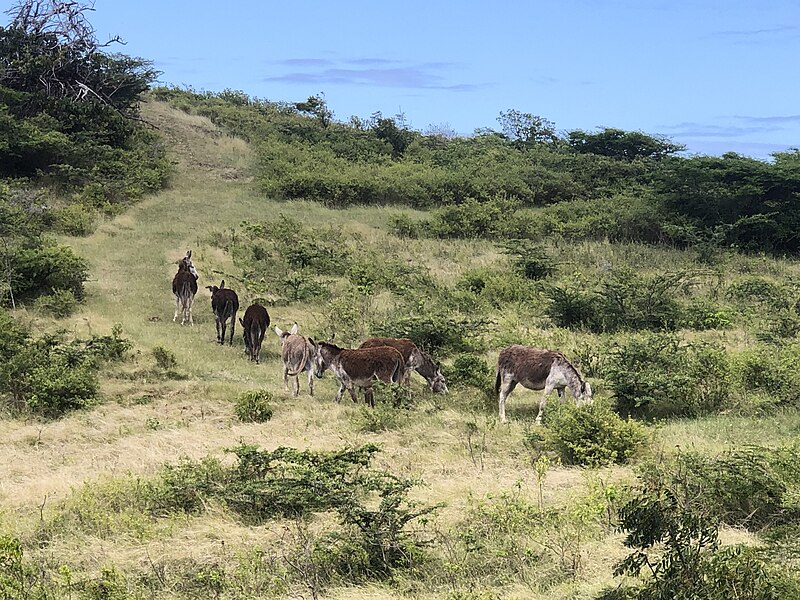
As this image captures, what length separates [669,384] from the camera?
1209 cm

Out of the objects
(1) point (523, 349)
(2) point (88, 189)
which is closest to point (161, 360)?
(1) point (523, 349)

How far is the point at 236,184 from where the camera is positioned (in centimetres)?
3594

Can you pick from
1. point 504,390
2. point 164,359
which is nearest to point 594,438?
point 504,390

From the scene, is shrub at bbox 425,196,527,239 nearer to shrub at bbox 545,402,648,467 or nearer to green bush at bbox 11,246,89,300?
green bush at bbox 11,246,89,300

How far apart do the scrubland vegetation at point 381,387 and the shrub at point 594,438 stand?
0.17ft

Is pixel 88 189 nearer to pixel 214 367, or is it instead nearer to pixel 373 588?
pixel 214 367

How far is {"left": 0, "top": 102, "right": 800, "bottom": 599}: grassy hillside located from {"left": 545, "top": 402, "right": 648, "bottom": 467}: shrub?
0.26 meters

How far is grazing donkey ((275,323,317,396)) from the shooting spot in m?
13.6

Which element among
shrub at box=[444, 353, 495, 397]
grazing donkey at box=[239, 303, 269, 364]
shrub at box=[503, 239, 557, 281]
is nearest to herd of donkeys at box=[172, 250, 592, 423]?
shrub at box=[444, 353, 495, 397]

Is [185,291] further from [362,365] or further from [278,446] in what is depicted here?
[278,446]

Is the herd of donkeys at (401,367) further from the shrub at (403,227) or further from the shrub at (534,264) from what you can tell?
the shrub at (403,227)

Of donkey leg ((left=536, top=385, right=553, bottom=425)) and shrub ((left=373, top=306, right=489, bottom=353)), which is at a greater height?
shrub ((left=373, top=306, right=489, bottom=353))

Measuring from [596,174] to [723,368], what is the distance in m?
28.9

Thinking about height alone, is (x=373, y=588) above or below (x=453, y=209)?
below
